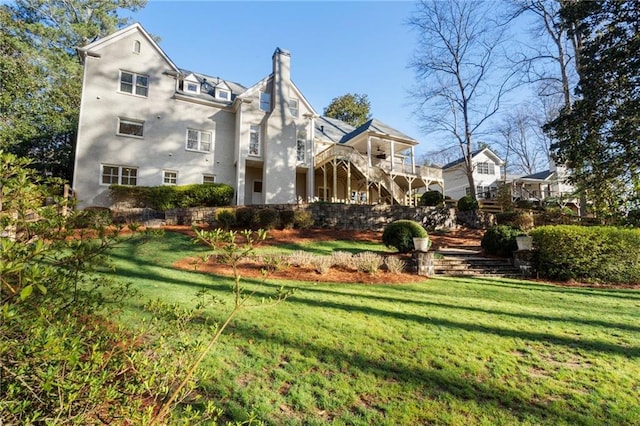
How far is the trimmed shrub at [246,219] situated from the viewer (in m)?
13.0

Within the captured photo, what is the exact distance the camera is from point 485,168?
34.2m

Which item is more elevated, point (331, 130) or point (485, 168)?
point (331, 130)

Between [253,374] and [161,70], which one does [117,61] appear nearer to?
[161,70]

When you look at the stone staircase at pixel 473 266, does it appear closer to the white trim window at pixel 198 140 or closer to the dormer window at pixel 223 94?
the white trim window at pixel 198 140

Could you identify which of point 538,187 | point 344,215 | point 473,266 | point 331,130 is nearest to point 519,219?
point 473,266

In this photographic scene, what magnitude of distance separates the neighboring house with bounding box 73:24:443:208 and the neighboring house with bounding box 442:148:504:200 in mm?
13590

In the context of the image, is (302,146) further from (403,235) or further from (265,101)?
(403,235)

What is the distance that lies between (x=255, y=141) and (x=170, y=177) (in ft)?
18.2

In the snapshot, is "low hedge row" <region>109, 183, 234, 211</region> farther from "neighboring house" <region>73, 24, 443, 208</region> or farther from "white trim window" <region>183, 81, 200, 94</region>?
"white trim window" <region>183, 81, 200, 94</region>

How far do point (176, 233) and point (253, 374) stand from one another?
9.98 metres

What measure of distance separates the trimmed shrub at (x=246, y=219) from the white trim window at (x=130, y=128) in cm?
886

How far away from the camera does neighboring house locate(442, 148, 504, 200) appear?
33.2 metres

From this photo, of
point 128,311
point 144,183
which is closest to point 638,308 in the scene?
point 128,311

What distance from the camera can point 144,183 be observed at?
1670 cm
